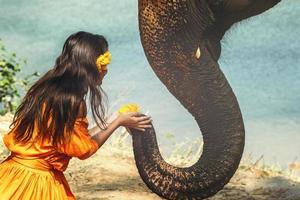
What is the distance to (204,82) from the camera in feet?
12.1

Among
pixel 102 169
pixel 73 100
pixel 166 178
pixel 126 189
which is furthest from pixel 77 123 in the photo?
pixel 102 169

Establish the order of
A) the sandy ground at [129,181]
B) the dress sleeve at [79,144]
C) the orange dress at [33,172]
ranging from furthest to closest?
the sandy ground at [129,181]
the orange dress at [33,172]
the dress sleeve at [79,144]

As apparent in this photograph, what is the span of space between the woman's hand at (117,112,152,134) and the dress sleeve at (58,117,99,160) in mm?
178

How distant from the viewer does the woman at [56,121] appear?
316 cm

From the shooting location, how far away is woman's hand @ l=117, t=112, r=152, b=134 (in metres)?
3.27

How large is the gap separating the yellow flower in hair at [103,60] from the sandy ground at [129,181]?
9.12 feet

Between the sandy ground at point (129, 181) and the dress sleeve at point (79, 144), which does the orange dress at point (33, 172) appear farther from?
the sandy ground at point (129, 181)

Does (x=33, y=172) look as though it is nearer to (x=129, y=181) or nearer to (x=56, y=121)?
(x=56, y=121)

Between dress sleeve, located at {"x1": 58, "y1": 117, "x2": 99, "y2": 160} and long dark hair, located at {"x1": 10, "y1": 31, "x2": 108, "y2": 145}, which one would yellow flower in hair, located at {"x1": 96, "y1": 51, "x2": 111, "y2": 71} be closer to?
long dark hair, located at {"x1": 10, "y1": 31, "x2": 108, "y2": 145}

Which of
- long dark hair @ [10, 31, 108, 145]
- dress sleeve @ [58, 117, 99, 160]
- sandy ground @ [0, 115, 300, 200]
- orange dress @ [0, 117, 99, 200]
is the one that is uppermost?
long dark hair @ [10, 31, 108, 145]

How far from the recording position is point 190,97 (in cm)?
367

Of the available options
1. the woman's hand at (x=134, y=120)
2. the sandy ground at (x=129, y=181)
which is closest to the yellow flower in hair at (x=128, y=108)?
the woman's hand at (x=134, y=120)

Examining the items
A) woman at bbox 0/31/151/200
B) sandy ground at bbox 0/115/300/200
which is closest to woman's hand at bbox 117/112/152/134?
woman at bbox 0/31/151/200

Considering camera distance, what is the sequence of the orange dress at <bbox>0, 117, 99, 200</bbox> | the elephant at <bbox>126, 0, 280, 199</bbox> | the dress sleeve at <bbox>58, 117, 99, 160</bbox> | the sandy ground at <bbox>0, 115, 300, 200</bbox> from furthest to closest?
the sandy ground at <bbox>0, 115, 300, 200</bbox> < the elephant at <bbox>126, 0, 280, 199</bbox> < the orange dress at <bbox>0, 117, 99, 200</bbox> < the dress sleeve at <bbox>58, 117, 99, 160</bbox>
